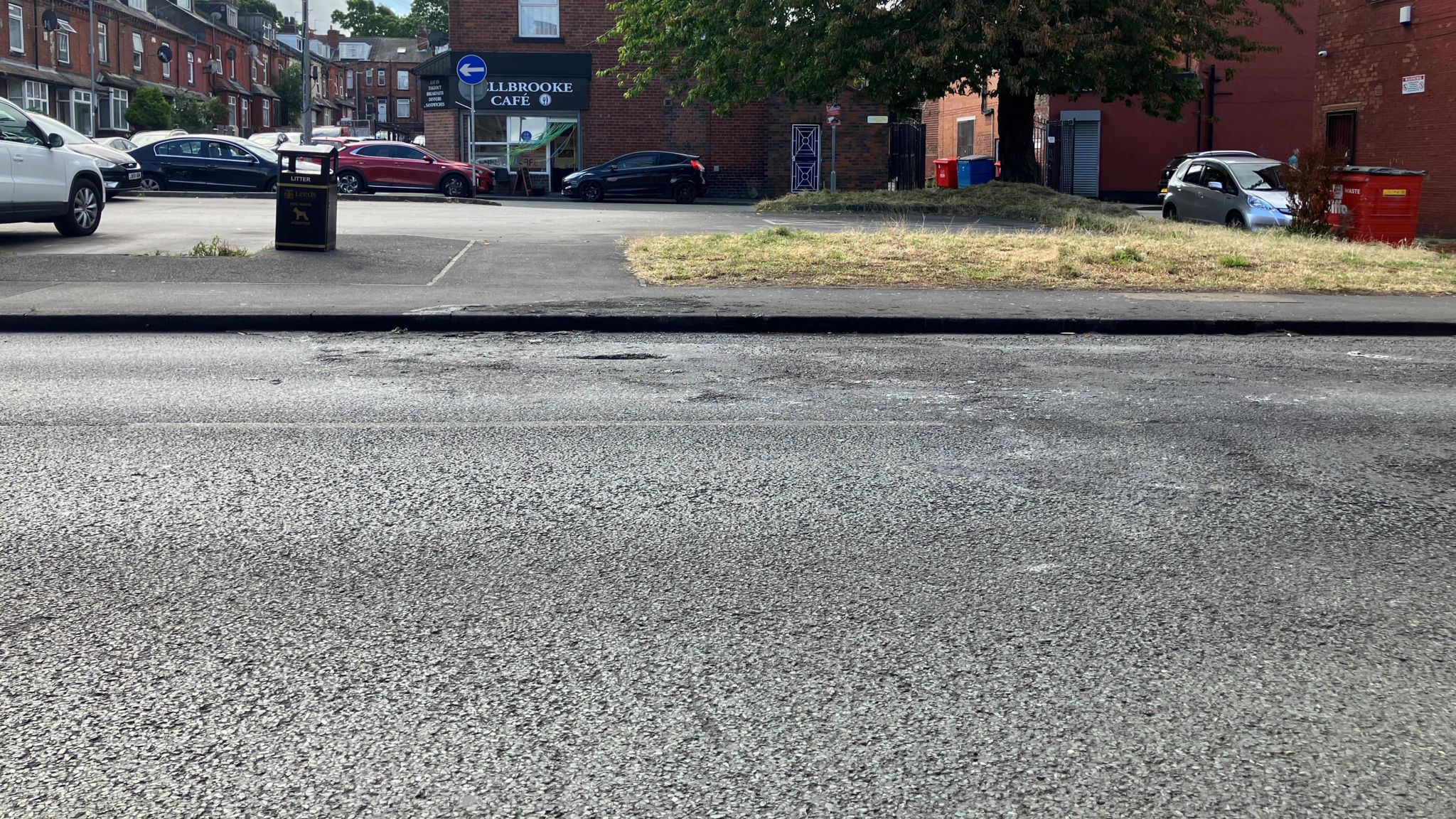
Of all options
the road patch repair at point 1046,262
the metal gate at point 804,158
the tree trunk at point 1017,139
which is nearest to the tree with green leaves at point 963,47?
the tree trunk at point 1017,139

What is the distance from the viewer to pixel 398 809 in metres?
2.83

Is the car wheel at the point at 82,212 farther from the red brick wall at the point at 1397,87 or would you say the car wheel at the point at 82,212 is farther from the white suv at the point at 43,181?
the red brick wall at the point at 1397,87

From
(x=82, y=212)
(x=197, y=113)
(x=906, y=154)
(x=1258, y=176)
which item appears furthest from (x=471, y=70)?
(x=197, y=113)

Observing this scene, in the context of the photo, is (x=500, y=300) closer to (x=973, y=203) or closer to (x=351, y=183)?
(x=973, y=203)

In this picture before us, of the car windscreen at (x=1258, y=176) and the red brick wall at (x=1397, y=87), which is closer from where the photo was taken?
the car windscreen at (x=1258, y=176)

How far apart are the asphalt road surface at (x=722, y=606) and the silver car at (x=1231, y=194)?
1650cm

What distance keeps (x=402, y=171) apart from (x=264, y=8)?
3022 inches

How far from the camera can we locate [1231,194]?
23906 mm

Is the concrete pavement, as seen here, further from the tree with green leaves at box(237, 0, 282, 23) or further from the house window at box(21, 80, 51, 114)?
the tree with green leaves at box(237, 0, 282, 23)

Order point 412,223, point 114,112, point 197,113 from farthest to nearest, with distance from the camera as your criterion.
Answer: point 197,113 → point 114,112 → point 412,223

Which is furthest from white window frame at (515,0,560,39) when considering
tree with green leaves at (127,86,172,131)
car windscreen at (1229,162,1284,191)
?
car windscreen at (1229,162,1284,191)

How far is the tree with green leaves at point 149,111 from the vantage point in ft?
180

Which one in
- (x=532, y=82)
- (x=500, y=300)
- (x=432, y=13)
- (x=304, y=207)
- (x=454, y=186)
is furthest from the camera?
(x=432, y=13)

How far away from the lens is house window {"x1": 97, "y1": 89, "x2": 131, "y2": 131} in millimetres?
57250
